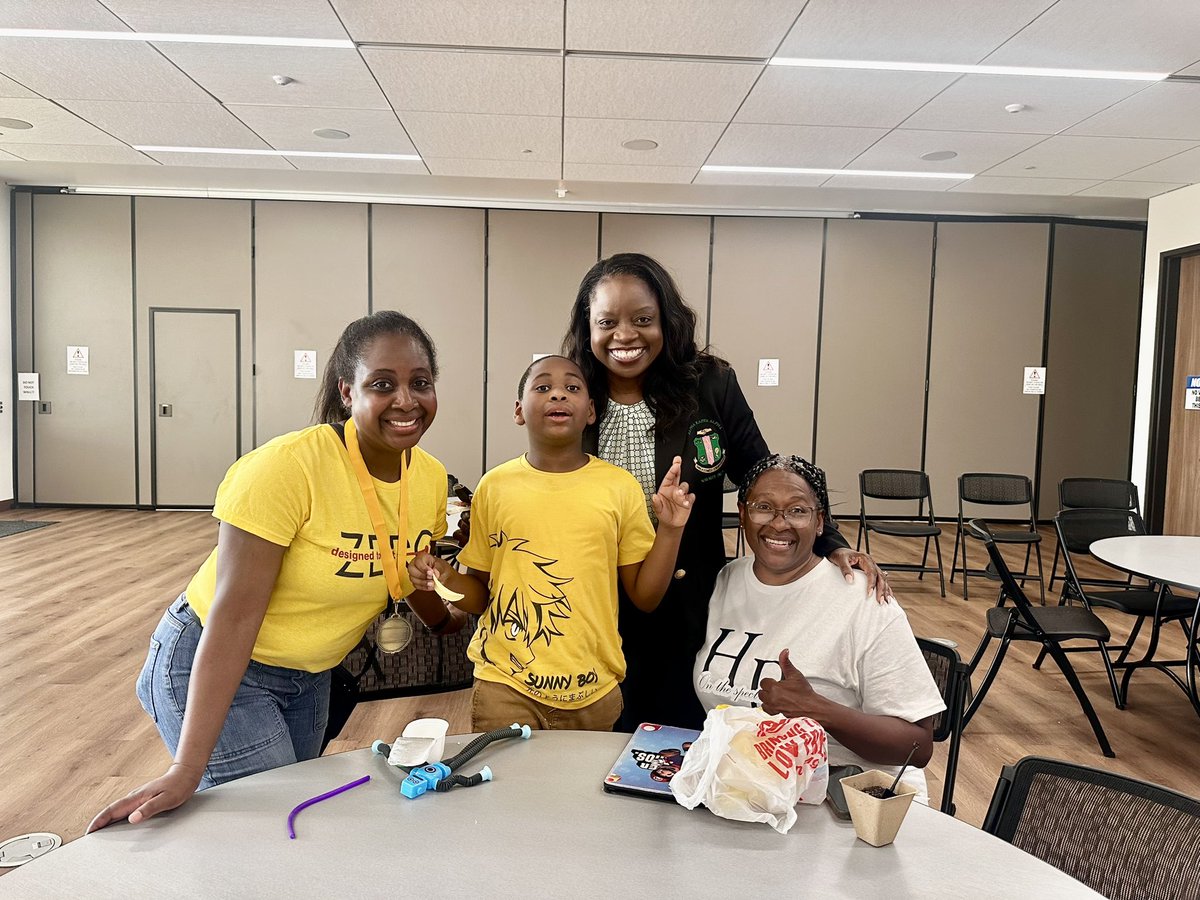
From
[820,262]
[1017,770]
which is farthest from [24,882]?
[820,262]

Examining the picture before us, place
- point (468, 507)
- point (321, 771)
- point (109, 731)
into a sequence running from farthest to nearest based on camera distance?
point (109, 731)
point (468, 507)
point (321, 771)

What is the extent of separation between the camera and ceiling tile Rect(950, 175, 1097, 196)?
6.89 metres

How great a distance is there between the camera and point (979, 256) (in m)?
8.91

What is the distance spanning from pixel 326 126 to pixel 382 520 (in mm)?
5193

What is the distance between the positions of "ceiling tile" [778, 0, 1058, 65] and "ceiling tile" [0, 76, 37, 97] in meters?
4.75

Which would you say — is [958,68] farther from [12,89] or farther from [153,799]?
[12,89]

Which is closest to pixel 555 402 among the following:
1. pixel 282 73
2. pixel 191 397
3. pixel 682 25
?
pixel 682 25

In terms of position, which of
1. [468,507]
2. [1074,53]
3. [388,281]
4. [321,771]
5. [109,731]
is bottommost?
[109,731]

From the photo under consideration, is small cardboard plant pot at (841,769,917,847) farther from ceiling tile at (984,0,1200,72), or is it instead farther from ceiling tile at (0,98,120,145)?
ceiling tile at (0,98,120,145)

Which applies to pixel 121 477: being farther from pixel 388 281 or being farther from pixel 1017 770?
Answer: pixel 1017 770

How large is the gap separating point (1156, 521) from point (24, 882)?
870cm

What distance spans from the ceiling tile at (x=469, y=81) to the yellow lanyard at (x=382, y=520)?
361 cm

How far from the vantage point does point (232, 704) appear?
1.42 metres

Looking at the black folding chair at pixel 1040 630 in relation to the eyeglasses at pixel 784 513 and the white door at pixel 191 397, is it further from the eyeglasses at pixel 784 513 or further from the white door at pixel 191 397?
the white door at pixel 191 397
